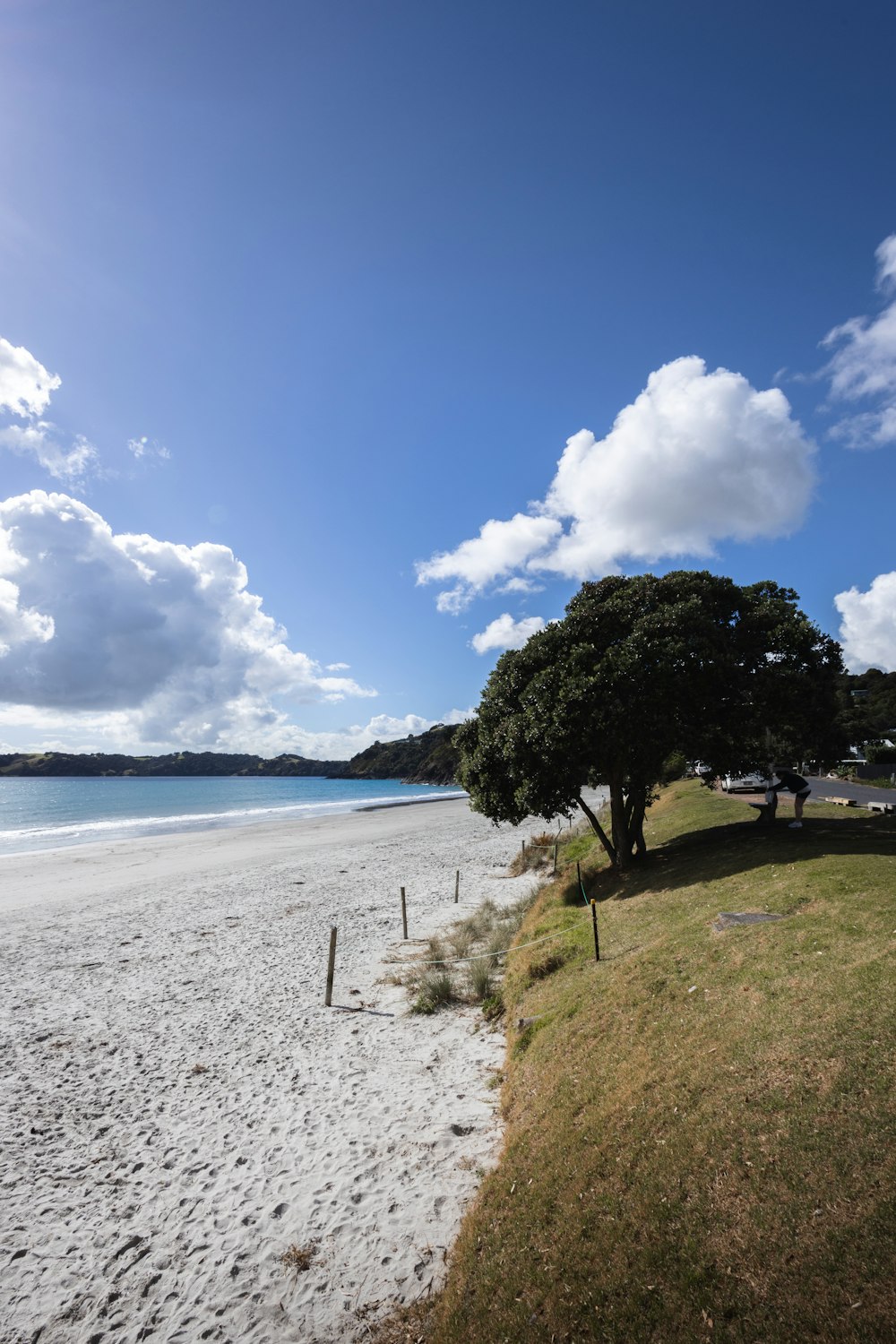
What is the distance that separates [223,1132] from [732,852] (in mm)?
13102

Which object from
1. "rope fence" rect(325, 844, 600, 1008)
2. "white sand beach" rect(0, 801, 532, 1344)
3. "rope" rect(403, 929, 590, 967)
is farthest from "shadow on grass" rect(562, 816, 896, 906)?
"white sand beach" rect(0, 801, 532, 1344)

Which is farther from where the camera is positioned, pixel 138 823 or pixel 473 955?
pixel 138 823

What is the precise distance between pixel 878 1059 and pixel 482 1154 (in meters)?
5.25

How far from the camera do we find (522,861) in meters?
31.4

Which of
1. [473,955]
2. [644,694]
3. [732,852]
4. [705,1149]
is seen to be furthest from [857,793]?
[705,1149]

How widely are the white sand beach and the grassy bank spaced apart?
1.26m

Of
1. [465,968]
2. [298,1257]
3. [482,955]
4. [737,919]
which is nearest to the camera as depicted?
[298,1257]

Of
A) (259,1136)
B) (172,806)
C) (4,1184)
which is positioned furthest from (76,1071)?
(172,806)

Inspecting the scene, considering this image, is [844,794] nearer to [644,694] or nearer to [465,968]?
[644,694]

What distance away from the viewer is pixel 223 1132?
9.68m

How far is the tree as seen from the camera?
1616cm

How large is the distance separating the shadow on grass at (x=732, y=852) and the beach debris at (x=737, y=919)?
10.7ft

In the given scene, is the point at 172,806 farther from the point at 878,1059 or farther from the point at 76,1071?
the point at 878,1059

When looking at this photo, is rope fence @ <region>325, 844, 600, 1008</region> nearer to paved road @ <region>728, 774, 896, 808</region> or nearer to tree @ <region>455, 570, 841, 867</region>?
tree @ <region>455, 570, 841, 867</region>
